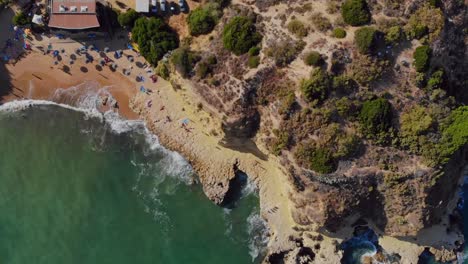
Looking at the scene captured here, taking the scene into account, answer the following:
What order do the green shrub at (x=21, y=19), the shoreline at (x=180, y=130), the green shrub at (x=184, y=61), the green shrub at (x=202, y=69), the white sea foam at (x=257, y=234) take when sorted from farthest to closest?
the white sea foam at (x=257, y=234) → the shoreline at (x=180, y=130) → the green shrub at (x=21, y=19) → the green shrub at (x=184, y=61) → the green shrub at (x=202, y=69)

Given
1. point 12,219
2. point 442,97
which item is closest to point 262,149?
point 442,97

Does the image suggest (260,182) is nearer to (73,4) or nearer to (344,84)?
(344,84)

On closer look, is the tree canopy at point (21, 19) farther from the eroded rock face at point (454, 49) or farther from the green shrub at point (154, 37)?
the eroded rock face at point (454, 49)

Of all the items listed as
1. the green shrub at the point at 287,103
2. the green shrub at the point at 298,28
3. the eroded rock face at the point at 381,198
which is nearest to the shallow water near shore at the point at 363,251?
the eroded rock face at the point at 381,198

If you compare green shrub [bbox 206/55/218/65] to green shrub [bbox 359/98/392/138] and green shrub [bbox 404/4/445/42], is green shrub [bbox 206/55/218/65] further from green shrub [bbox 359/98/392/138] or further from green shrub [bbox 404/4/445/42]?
green shrub [bbox 404/4/445/42]

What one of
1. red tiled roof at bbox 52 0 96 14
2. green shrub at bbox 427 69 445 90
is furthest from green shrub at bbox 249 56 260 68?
red tiled roof at bbox 52 0 96 14

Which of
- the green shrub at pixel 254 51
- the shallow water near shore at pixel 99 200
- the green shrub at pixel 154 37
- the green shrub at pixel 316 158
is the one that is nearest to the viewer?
the green shrub at pixel 254 51

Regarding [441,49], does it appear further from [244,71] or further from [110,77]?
[110,77]
